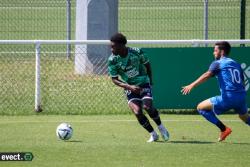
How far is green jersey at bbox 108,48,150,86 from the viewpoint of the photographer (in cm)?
1282

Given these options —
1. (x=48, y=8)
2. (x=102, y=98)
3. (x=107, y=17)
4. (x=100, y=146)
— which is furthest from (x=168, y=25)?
(x=100, y=146)

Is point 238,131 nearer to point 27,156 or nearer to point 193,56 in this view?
point 193,56

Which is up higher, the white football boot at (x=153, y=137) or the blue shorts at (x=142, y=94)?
the blue shorts at (x=142, y=94)

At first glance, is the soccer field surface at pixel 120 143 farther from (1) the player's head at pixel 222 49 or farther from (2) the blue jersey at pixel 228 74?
(1) the player's head at pixel 222 49

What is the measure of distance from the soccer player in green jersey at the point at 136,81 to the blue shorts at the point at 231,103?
90cm

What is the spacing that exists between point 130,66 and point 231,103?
1.65 m

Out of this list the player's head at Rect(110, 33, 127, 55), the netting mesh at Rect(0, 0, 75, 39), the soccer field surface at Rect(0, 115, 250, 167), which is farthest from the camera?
the netting mesh at Rect(0, 0, 75, 39)

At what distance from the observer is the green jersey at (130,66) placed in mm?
12820

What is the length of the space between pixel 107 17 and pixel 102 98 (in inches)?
111

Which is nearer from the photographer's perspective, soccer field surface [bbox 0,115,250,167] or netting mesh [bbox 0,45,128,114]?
soccer field surface [bbox 0,115,250,167]

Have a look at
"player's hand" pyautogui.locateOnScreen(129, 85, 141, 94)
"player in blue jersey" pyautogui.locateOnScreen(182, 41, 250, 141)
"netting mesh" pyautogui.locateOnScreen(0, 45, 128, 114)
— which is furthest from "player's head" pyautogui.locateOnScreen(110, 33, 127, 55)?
"netting mesh" pyautogui.locateOnScreen(0, 45, 128, 114)

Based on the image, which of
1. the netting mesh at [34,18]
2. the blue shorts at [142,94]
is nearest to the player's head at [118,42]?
the blue shorts at [142,94]

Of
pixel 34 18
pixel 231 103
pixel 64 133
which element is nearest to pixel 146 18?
pixel 34 18

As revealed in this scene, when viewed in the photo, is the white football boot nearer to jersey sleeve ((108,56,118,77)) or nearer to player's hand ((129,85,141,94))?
player's hand ((129,85,141,94))
